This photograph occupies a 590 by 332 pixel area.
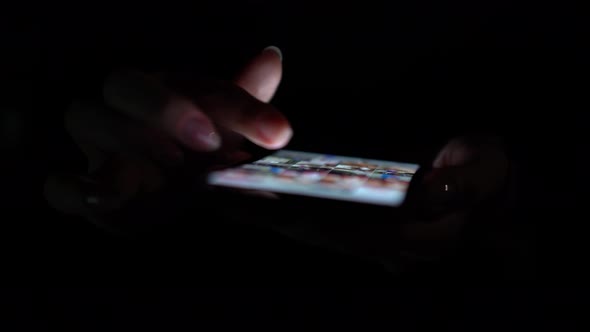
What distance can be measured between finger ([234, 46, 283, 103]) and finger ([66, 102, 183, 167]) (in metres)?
0.24

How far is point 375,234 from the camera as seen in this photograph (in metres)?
0.67

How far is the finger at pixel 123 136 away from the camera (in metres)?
0.66

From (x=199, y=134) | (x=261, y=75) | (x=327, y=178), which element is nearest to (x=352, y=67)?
(x=261, y=75)

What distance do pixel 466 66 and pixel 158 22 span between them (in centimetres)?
83

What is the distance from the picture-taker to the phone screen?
0.66m

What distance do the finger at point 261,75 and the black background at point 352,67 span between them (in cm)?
27

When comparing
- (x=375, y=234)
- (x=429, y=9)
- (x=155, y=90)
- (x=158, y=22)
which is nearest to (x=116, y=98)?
(x=155, y=90)

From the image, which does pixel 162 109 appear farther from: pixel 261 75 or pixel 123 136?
pixel 261 75

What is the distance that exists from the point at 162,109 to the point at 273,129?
0.16 meters

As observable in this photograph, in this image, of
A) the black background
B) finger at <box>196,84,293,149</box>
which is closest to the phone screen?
finger at <box>196,84,293,149</box>

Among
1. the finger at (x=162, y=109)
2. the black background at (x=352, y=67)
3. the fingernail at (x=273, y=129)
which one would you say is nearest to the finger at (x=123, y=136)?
the finger at (x=162, y=109)

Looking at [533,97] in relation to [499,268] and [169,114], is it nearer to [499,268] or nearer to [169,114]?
[499,268]

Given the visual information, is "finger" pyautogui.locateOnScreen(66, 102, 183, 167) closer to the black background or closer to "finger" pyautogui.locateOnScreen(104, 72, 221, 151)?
"finger" pyautogui.locateOnScreen(104, 72, 221, 151)

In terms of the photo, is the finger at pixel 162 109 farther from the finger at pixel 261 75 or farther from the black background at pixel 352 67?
the black background at pixel 352 67
